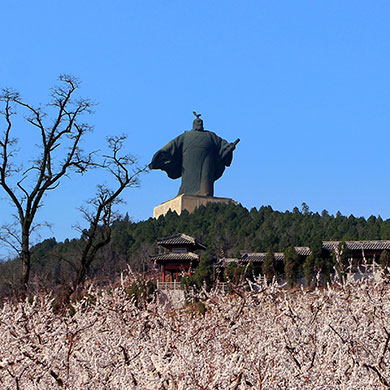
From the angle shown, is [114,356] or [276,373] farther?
[114,356]

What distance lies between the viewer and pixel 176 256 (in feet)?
137

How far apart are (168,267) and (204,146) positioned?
30.0 meters

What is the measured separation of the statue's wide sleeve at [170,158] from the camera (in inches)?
2805

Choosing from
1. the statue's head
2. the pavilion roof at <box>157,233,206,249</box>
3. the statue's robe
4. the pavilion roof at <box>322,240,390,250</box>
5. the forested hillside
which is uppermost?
the statue's head

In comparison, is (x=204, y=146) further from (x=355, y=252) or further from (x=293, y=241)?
(x=355, y=252)

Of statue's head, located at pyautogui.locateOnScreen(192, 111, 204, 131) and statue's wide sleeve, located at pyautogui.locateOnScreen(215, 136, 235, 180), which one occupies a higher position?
statue's head, located at pyautogui.locateOnScreen(192, 111, 204, 131)

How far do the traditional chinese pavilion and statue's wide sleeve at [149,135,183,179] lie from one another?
2831 centimetres

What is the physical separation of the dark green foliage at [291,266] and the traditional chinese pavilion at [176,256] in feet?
22.2

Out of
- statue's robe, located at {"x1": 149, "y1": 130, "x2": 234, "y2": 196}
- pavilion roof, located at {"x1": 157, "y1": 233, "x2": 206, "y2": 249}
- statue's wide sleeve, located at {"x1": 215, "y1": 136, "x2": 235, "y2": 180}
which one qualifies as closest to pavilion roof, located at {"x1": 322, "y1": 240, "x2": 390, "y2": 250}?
pavilion roof, located at {"x1": 157, "y1": 233, "x2": 206, "y2": 249}

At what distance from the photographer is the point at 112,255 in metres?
62.2

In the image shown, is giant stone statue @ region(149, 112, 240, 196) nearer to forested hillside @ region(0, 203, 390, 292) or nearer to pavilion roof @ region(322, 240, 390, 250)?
forested hillside @ region(0, 203, 390, 292)

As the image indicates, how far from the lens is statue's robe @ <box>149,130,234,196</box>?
232 ft

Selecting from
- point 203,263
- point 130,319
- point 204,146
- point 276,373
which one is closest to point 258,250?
point 203,263

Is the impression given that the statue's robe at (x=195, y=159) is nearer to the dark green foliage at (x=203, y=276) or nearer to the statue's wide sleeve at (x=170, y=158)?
the statue's wide sleeve at (x=170, y=158)
